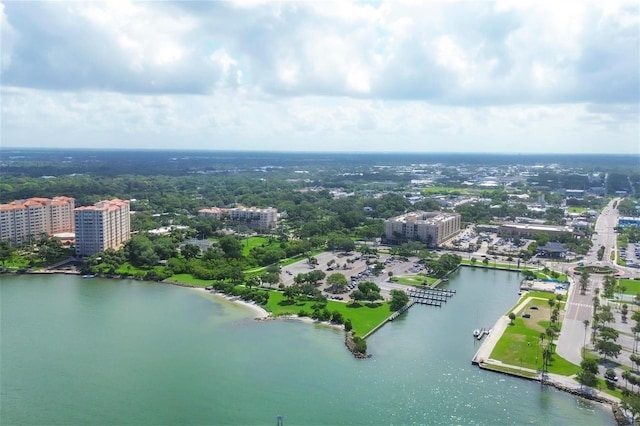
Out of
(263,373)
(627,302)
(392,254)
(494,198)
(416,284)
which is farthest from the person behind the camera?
(494,198)

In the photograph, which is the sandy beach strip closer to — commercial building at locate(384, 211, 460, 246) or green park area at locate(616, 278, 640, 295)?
commercial building at locate(384, 211, 460, 246)

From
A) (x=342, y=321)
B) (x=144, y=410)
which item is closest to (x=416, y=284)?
(x=342, y=321)

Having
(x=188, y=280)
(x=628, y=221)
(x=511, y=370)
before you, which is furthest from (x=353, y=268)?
(x=628, y=221)

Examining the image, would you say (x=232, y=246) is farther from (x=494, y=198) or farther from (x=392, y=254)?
(x=494, y=198)

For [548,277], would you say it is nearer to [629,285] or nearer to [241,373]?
[629,285]

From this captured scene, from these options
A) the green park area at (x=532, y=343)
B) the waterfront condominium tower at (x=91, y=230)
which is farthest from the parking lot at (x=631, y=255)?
the waterfront condominium tower at (x=91, y=230)

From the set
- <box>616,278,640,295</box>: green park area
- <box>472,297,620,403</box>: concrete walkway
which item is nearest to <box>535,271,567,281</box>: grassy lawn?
<box>616,278,640,295</box>: green park area
